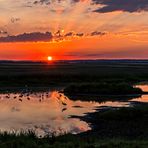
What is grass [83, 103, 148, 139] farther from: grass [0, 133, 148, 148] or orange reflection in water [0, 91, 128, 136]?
grass [0, 133, 148, 148]

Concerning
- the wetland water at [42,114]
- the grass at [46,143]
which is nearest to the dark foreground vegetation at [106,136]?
the grass at [46,143]

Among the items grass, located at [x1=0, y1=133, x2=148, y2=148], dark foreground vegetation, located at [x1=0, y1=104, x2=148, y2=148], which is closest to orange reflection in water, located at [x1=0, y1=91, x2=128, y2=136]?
dark foreground vegetation, located at [x1=0, y1=104, x2=148, y2=148]

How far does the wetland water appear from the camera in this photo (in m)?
25.7

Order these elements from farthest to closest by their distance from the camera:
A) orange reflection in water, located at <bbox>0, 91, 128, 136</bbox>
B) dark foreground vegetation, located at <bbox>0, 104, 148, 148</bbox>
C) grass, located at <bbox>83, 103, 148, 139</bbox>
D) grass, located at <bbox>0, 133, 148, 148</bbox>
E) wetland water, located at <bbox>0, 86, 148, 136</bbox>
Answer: orange reflection in water, located at <bbox>0, 91, 128, 136</bbox> → wetland water, located at <bbox>0, 86, 148, 136</bbox> → grass, located at <bbox>83, 103, 148, 139</bbox> → dark foreground vegetation, located at <bbox>0, 104, 148, 148</bbox> → grass, located at <bbox>0, 133, 148, 148</bbox>

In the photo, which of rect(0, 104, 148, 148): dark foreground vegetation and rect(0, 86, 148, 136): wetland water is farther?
rect(0, 86, 148, 136): wetland water

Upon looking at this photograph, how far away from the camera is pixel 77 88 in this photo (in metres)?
53.6

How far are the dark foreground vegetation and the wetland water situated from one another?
156cm

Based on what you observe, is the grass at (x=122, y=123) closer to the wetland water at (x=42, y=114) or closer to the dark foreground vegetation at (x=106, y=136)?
the dark foreground vegetation at (x=106, y=136)

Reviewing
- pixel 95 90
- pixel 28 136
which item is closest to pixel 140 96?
pixel 95 90

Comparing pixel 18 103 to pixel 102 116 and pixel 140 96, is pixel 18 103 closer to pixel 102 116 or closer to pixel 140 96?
pixel 102 116

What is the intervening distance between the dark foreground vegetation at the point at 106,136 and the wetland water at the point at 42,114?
1.56 meters

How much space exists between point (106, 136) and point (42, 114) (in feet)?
35.8

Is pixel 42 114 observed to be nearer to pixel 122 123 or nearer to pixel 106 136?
pixel 122 123

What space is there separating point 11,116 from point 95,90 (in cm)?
2273
